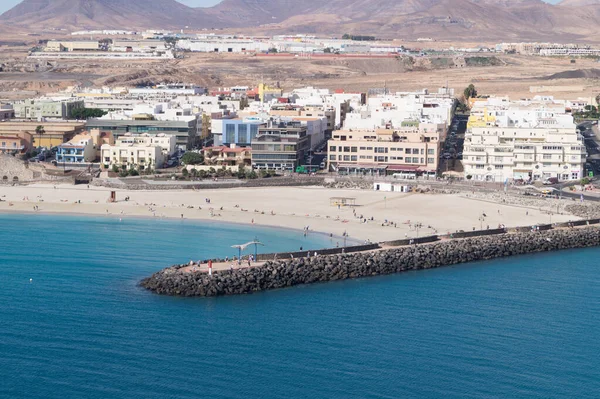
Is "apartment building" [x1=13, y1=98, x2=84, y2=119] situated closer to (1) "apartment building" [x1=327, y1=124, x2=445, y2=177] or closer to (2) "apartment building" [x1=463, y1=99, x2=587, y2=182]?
(1) "apartment building" [x1=327, y1=124, x2=445, y2=177]

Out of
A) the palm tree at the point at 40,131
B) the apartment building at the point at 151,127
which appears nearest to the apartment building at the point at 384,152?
the apartment building at the point at 151,127

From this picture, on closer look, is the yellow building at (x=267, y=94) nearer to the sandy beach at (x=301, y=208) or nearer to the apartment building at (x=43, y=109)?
the apartment building at (x=43, y=109)

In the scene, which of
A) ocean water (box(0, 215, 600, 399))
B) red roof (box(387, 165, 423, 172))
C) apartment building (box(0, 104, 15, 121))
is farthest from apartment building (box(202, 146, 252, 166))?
ocean water (box(0, 215, 600, 399))

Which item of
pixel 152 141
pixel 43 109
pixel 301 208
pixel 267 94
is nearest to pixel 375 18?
pixel 267 94

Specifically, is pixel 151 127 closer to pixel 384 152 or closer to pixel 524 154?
pixel 384 152

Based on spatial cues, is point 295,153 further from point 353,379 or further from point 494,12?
point 494,12

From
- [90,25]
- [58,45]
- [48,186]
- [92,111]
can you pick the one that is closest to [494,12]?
[90,25]
